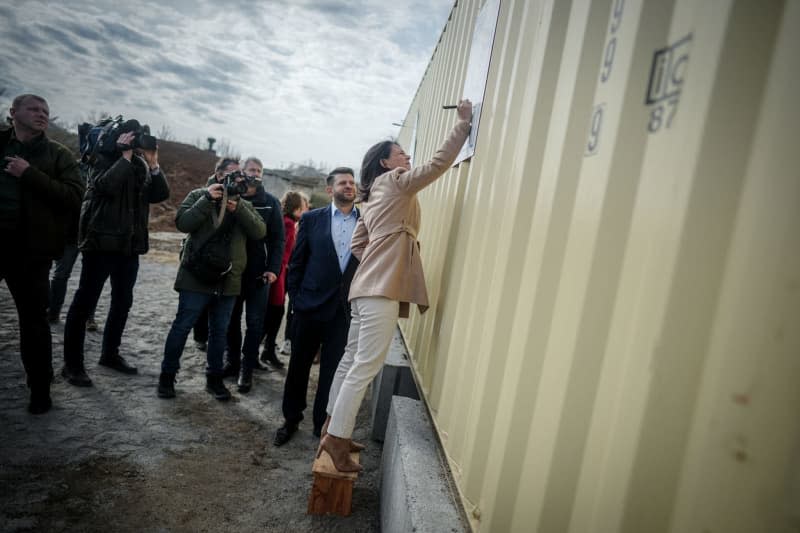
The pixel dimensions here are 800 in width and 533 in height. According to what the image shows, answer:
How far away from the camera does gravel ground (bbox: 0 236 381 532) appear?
7.12ft

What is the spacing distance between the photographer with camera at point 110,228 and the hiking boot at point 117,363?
12.2 inches

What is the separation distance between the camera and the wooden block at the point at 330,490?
2.30 m

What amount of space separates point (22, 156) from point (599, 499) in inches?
152

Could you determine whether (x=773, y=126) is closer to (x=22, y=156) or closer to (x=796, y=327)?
(x=796, y=327)

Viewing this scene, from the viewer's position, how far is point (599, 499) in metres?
0.86

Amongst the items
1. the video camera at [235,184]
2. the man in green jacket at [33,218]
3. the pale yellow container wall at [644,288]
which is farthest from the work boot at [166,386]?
the pale yellow container wall at [644,288]

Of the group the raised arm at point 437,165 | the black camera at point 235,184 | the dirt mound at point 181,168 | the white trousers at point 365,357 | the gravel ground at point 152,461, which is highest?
the dirt mound at point 181,168

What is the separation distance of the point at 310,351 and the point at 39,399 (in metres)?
1.91

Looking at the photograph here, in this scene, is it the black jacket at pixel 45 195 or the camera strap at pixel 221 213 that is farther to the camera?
the camera strap at pixel 221 213

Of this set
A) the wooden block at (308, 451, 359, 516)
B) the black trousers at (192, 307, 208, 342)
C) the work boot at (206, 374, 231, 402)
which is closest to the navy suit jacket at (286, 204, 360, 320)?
the wooden block at (308, 451, 359, 516)

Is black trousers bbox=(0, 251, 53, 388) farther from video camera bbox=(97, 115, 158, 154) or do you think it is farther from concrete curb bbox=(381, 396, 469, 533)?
concrete curb bbox=(381, 396, 469, 533)

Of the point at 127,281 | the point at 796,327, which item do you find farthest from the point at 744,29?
the point at 127,281

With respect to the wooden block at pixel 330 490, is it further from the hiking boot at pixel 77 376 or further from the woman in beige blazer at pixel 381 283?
the hiking boot at pixel 77 376

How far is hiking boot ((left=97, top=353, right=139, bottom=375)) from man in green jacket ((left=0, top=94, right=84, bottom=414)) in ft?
2.69
